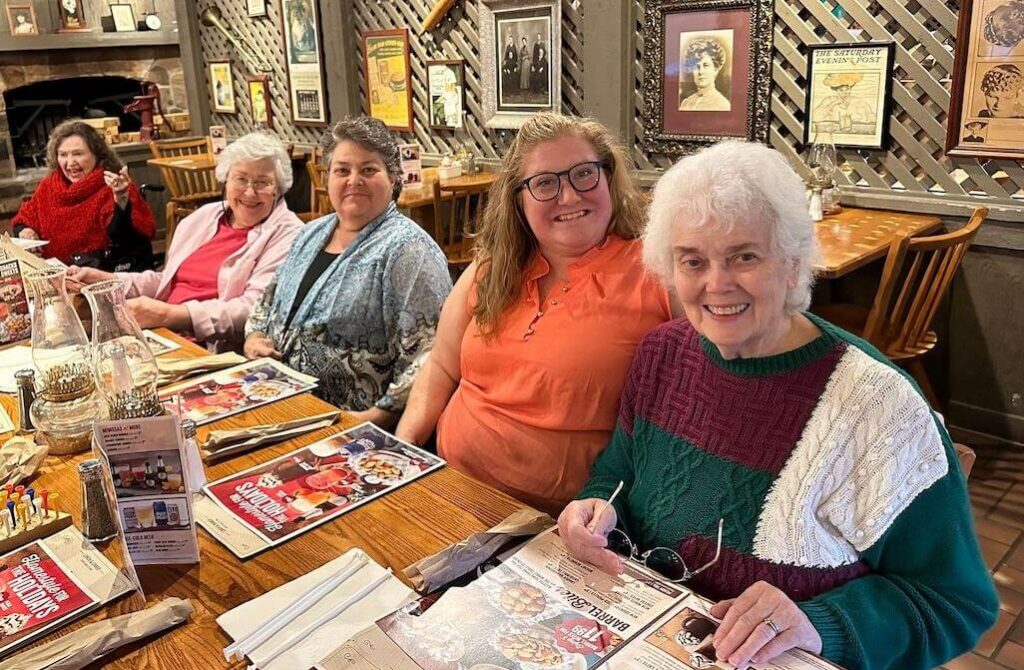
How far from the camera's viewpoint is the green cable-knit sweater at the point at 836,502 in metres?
1.04

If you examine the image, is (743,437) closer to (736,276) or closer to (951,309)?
(736,276)

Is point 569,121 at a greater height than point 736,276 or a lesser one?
greater

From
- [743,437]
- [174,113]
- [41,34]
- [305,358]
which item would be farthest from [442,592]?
[174,113]

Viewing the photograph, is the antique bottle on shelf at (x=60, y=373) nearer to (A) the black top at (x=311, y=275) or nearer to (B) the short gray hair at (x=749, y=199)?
(A) the black top at (x=311, y=275)

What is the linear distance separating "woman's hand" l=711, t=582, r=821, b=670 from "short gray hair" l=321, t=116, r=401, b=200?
170cm

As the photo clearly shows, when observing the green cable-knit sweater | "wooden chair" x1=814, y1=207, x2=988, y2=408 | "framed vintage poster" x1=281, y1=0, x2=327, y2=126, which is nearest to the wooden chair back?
"wooden chair" x1=814, y1=207, x2=988, y2=408

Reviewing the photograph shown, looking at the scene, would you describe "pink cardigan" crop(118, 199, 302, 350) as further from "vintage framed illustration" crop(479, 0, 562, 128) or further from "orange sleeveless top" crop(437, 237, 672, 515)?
"vintage framed illustration" crop(479, 0, 562, 128)

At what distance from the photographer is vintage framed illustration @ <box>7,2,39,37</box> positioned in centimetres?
608

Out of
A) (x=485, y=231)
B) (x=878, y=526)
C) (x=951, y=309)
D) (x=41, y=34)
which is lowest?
(x=951, y=309)

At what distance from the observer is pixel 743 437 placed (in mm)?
1156

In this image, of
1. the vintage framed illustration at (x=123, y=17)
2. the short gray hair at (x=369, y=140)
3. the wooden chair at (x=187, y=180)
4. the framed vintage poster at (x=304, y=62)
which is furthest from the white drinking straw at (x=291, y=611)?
the vintage framed illustration at (x=123, y=17)

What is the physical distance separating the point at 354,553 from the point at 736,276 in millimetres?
677

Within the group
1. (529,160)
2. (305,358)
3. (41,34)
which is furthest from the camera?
(41,34)

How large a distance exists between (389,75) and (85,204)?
7.74 ft
